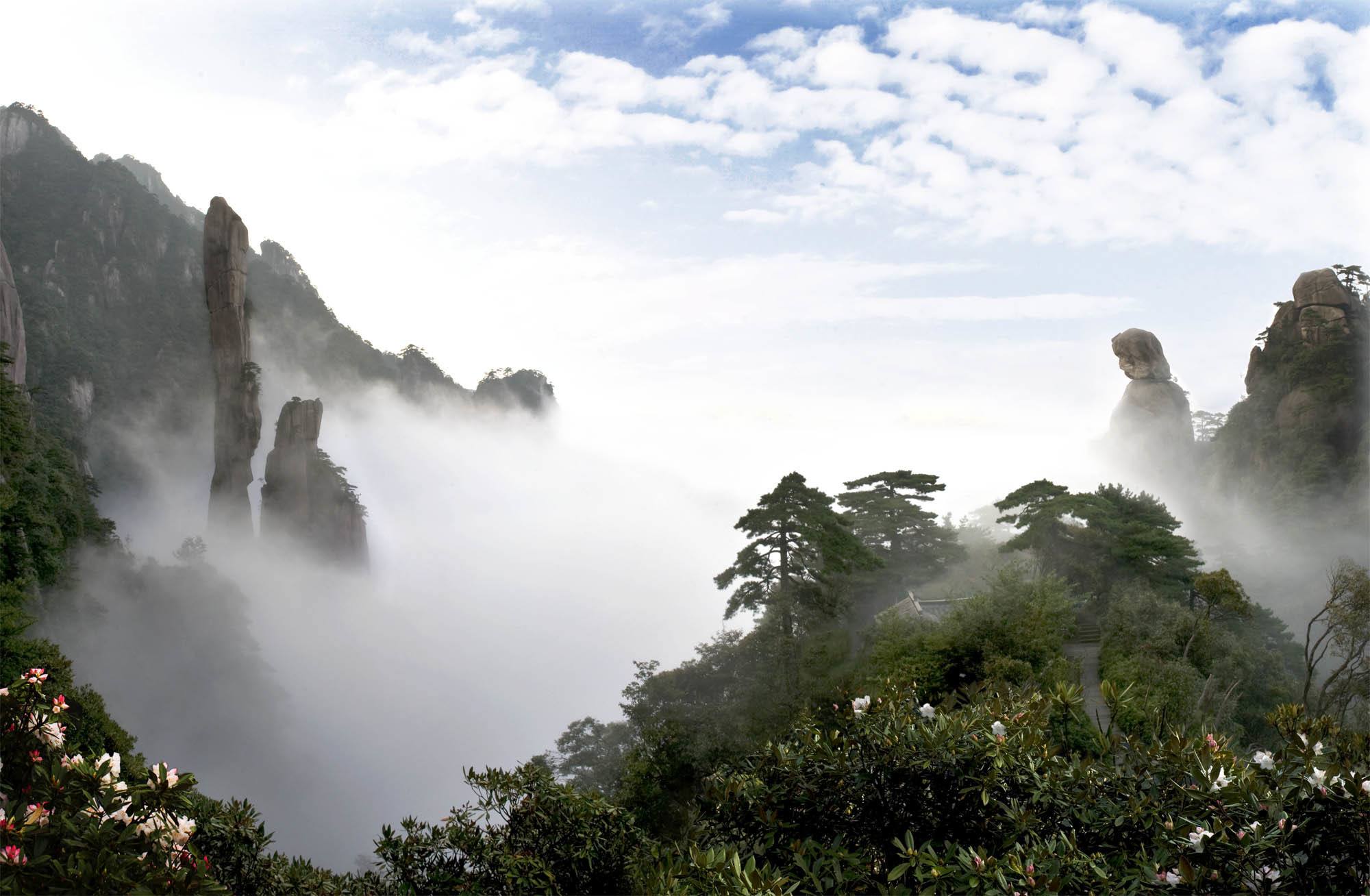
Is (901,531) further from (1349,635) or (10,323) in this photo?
(10,323)

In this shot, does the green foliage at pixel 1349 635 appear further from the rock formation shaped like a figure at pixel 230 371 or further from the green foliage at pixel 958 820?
the rock formation shaped like a figure at pixel 230 371

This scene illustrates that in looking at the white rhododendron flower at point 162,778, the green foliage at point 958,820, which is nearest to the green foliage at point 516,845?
the green foliage at point 958,820

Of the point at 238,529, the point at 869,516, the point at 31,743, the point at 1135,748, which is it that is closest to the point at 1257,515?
the point at 869,516

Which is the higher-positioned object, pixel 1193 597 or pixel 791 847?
pixel 791 847

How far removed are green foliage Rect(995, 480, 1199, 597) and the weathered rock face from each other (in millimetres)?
22279

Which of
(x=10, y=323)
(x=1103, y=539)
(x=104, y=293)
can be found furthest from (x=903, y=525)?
(x=104, y=293)

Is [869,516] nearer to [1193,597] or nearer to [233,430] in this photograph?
[1193,597]

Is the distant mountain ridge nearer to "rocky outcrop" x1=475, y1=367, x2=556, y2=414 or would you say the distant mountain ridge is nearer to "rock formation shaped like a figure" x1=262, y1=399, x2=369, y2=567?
"rock formation shaped like a figure" x1=262, y1=399, x2=369, y2=567

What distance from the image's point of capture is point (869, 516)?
3509cm

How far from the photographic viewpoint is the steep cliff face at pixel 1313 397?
38812 mm

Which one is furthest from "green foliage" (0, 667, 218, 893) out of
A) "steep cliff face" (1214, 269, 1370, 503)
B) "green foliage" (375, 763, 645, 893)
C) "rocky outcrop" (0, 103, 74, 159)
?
"rocky outcrop" (0, 103, 74, 159)

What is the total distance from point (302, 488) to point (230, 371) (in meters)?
7.66

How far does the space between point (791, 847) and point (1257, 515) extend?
47.8 metres

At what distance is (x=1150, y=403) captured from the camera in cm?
5166
